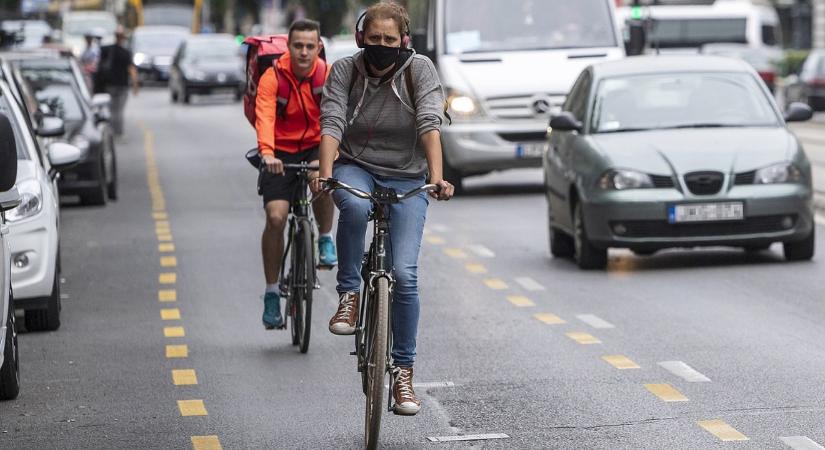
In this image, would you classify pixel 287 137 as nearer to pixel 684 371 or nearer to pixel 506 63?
pixel 684 371

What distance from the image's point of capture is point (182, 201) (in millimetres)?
21547

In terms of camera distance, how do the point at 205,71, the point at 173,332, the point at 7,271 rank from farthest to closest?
the point at 205,71
the point at 173,332
the point at 7,271

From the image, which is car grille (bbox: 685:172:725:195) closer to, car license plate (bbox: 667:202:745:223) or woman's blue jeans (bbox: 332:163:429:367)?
car license plate (bbox: 667:202:745:223)

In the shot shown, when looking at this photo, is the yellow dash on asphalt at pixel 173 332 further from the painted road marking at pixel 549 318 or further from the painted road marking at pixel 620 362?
the painted road marking at pixel 620 362

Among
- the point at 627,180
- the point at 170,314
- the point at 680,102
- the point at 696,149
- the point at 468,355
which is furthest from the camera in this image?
the point at 680,102

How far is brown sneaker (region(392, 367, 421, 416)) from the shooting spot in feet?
25.1

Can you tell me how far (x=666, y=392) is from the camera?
8922mm

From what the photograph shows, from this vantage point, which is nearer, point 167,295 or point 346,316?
point 346,316

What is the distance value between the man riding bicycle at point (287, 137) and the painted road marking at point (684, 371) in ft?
6.71

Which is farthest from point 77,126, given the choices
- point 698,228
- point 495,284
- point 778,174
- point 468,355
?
point 468,355

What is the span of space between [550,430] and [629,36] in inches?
662

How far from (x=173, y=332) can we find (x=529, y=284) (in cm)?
300

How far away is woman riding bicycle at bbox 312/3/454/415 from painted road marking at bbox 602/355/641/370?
205 centimetres

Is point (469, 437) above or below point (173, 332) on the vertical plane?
above
